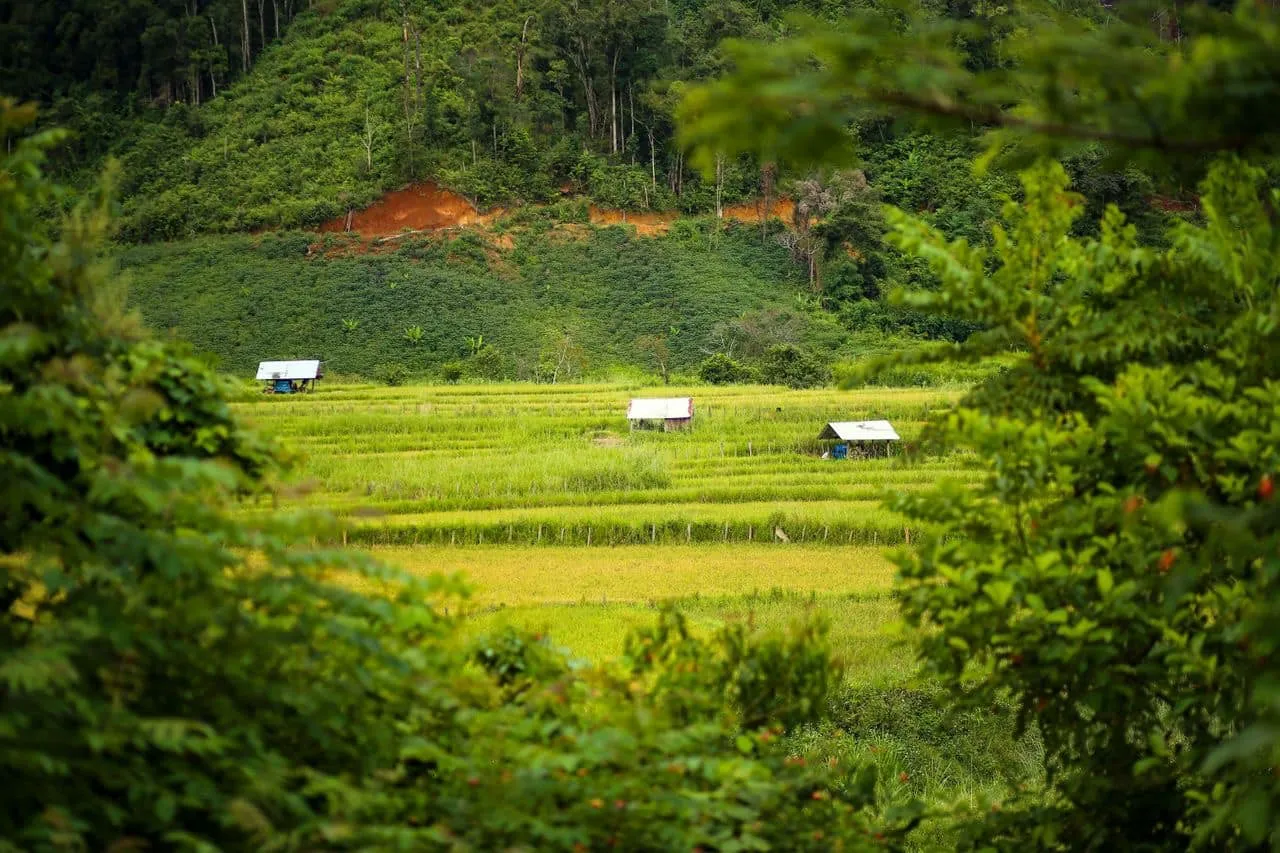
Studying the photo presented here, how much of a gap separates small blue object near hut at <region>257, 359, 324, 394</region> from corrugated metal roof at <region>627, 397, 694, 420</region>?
39.2 ft

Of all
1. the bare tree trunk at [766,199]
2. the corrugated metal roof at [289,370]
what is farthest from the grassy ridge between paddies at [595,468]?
the bare tree trunk at [766,199]

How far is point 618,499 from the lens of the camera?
965 inches

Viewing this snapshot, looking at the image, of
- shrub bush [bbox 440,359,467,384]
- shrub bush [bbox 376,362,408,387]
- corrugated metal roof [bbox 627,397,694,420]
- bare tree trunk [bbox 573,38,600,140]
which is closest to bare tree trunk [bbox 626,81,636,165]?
bare tree trunk [bbox 573,38,600,140]

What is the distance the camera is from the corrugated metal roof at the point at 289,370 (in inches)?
1510

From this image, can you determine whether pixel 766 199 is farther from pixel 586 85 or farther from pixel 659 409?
pixel 659 409

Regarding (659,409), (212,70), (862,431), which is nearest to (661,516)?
(862,431)

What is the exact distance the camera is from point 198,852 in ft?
8.41

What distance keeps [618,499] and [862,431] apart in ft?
21.9

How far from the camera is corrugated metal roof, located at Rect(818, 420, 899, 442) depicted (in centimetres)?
2825

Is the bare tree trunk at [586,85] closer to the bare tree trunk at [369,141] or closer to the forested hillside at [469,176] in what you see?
the forested hillside at [469,176]

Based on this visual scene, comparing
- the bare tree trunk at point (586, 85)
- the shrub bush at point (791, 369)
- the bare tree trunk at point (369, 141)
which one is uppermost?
the bare tree trunk at point (586, 85)

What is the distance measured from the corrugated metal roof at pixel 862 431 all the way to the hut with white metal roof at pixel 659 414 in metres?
3.62

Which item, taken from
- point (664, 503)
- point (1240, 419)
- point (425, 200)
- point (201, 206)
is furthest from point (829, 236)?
point (1240, 419)

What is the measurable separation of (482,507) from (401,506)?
153cm
